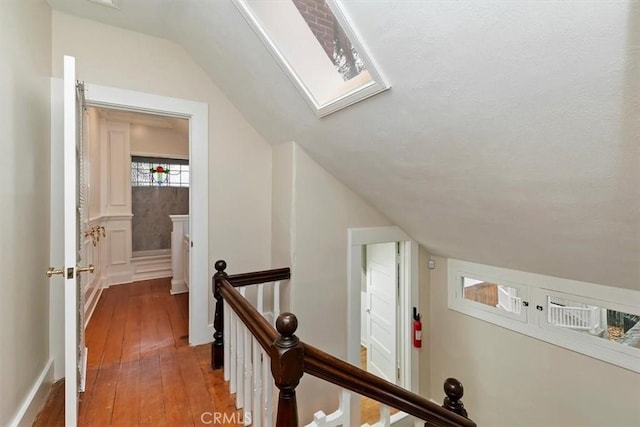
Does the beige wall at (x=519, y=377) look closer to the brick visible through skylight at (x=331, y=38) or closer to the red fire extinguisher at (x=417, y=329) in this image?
the red fire extinguisher at (x=417, y=329)

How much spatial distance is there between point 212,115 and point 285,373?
2.17 m

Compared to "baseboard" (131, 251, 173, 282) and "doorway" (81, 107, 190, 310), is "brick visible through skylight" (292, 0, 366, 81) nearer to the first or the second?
"doorway" (81, 107, 190, 310)

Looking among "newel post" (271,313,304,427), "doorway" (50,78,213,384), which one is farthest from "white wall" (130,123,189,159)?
"newel post" (271,313,304,427)

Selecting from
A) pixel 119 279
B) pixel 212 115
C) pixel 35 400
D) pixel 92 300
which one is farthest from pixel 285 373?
pixel 119 279

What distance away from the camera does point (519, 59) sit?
0.99 meters

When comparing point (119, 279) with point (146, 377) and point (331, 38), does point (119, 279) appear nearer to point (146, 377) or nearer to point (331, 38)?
point (146, 377)

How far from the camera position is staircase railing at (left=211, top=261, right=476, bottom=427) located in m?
0.93

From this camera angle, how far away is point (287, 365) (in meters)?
0.92

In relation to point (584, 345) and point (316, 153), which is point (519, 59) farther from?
point (584, 345)

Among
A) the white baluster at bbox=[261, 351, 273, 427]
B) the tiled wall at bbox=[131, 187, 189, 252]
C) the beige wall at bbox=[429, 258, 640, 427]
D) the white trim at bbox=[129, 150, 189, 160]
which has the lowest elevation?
the beige wall at bbox=[429, 258, 640, 427]

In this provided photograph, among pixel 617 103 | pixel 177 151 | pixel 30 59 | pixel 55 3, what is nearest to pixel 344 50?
pixel 617 103

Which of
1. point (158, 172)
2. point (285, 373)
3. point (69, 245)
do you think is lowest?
point (285, 373)

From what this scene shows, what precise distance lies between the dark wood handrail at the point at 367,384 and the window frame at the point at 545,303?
138cm

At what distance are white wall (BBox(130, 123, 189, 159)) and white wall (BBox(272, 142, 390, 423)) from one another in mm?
3100
